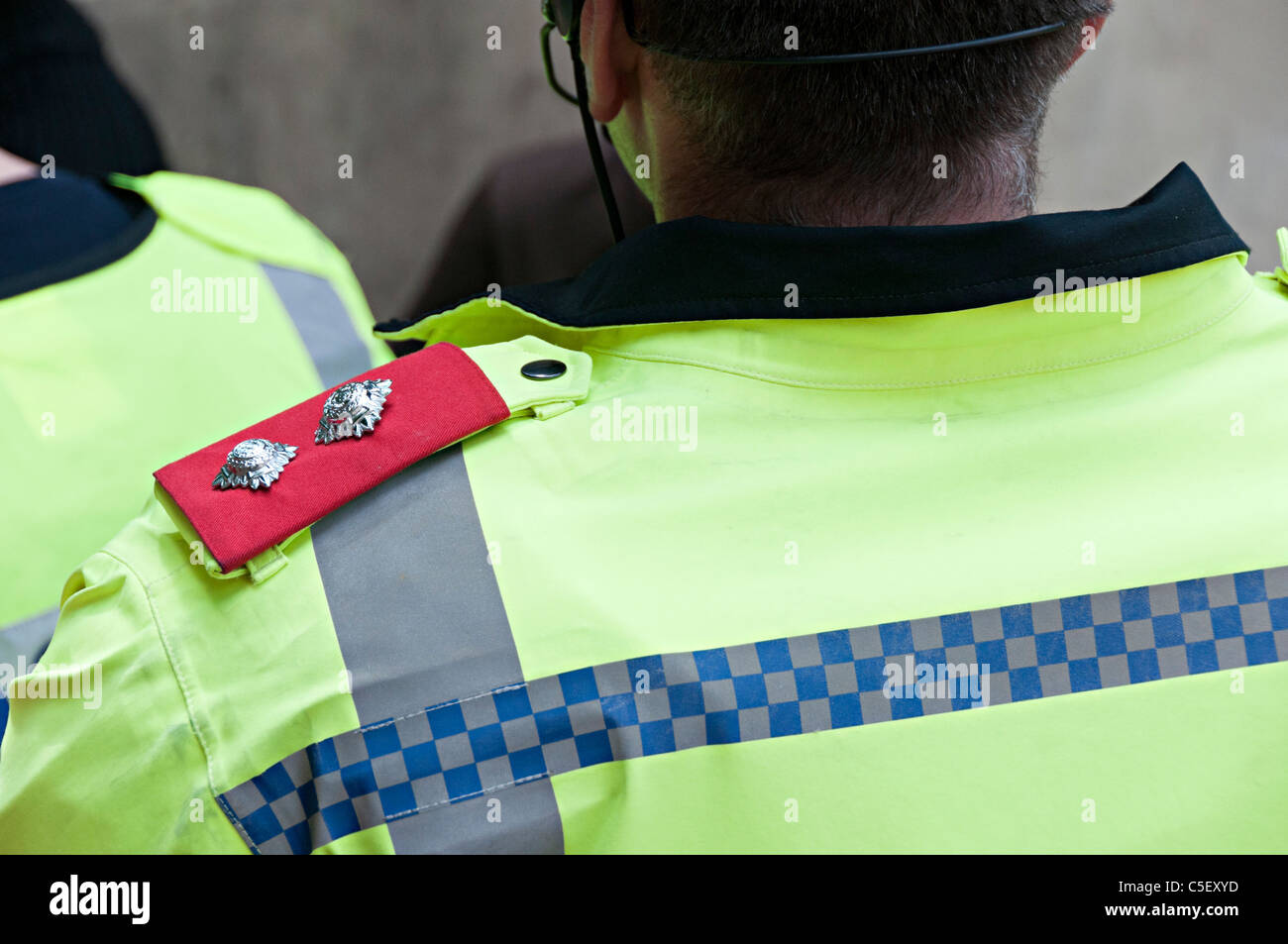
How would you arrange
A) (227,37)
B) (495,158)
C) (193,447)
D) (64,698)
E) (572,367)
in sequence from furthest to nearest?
1. (495,158)
2. (227,37)
3. (193,447)
4. (572,367)
5. (64,698)

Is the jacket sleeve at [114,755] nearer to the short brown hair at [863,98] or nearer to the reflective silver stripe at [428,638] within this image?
the reflective silver stripe at [428,638]

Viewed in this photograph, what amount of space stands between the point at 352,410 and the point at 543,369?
0.37ft

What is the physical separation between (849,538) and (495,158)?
92 cm

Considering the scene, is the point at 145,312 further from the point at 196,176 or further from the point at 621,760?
the point at 621,760

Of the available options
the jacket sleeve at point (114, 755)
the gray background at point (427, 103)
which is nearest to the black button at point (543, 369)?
the jacket sleeve at point (114, 755)

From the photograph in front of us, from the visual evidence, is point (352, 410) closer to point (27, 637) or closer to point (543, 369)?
point (543, 369)

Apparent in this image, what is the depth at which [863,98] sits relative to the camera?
2.20 feet

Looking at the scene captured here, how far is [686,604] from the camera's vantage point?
1.87 feet

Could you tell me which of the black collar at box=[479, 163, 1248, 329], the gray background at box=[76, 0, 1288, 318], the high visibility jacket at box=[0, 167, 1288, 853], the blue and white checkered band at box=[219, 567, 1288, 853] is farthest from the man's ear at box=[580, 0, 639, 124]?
the gray background at box=[76, 0, 1288, 318]

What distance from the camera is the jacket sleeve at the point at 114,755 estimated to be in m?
0.55

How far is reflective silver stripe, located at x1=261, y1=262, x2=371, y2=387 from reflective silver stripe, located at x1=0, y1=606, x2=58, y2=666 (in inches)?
14.1

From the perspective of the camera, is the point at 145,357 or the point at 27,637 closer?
the point at 27,637

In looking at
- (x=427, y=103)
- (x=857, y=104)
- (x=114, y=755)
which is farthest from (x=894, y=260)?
(x=427, y=103)


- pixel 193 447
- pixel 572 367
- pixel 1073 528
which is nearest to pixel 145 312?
pixel 193 447
